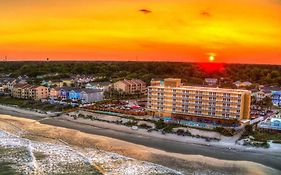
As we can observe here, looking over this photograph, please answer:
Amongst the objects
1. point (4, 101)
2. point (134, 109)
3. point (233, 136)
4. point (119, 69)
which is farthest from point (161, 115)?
point (119, 69)

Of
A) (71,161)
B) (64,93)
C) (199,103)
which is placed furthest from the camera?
(64,93)

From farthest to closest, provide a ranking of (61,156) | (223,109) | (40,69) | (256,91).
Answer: (40,69), (256,91), (223,109), (61,156)

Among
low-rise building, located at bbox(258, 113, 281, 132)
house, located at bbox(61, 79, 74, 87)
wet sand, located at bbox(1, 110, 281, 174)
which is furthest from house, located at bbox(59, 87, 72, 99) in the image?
low-rise building, located at bbox(258, 113, 281, 132)

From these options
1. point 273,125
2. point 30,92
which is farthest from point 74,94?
point 273,125

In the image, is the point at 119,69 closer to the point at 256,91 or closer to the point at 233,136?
the point at 256,91

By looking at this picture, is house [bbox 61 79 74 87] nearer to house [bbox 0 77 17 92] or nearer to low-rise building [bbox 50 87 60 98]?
house [bbox 0 77 17 92]

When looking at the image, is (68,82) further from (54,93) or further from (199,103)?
(199,103)

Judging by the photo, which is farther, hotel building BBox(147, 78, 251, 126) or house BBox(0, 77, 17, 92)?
house BBox(0, 77, 17, 92)
